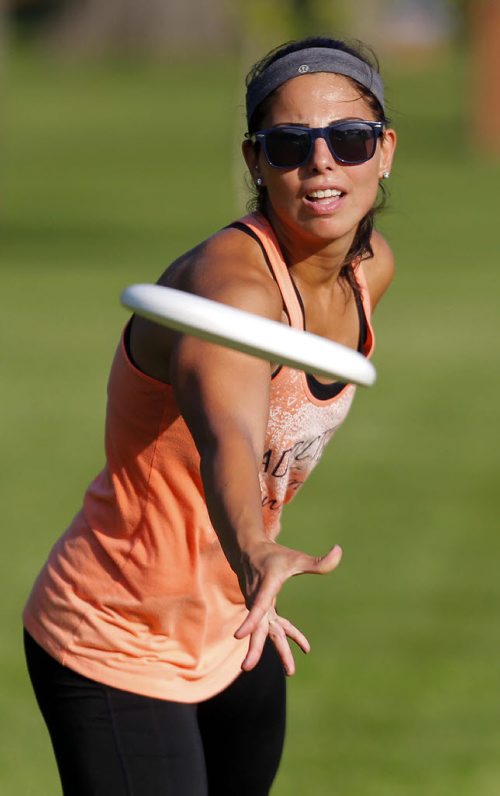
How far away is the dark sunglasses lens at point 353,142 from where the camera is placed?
3.74 metres

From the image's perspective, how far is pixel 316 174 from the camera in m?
3.72

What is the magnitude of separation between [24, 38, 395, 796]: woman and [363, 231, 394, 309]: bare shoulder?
0.15 m

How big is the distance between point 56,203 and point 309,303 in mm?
25256

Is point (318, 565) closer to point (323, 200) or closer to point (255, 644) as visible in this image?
point (255, 644)

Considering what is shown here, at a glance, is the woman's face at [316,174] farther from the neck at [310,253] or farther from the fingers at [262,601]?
→ the fingers at [262,601]

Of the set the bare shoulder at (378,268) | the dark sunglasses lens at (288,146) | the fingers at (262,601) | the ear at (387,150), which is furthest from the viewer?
the bare shoulder at (378,268)

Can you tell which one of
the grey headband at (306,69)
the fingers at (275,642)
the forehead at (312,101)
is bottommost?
the fingers at (275,642)

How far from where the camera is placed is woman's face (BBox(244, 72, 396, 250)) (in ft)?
12.2

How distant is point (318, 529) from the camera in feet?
34.0

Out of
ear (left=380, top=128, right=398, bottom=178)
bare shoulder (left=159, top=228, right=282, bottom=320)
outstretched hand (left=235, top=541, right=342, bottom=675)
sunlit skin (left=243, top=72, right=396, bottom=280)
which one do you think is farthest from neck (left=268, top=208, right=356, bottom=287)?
outstretched hand (left=235, top=541, right=342, bottom=675)

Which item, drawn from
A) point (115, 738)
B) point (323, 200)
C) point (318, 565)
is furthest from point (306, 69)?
point (115, 738)

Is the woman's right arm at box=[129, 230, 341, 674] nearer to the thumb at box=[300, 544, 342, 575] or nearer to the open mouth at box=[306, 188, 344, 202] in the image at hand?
the thumb at box=[300, 544, 342, 575]

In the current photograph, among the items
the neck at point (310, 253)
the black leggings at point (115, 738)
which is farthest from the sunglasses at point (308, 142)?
the black leggings at point (115, 738)

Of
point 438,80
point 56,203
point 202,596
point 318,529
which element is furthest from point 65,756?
point 438,80
